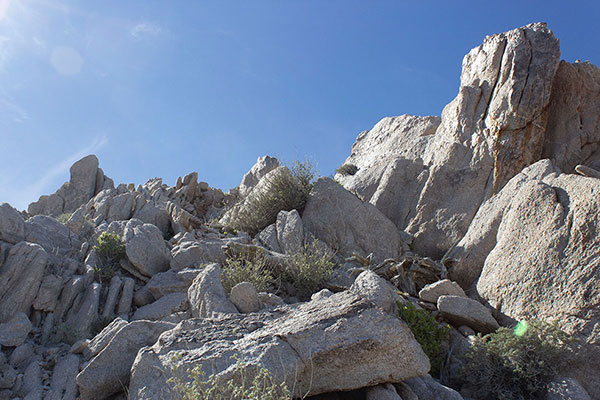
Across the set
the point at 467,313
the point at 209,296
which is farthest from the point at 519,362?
the point at 209,296

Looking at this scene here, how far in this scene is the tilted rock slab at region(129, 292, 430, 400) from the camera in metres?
5.73

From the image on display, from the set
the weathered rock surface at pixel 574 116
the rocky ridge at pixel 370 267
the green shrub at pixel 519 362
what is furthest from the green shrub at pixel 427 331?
the weathered rock surface at pixel 574 116

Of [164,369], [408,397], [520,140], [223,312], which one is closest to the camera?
[164,369]

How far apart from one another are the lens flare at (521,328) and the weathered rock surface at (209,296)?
16.7ft

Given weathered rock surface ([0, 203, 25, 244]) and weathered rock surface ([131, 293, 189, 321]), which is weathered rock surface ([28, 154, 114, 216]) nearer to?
weathered rock surface ([0, 203, 25, 244])

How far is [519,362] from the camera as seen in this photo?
26.2ft

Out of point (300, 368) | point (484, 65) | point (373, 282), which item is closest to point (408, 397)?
point (300, 368)

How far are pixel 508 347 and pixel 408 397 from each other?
2.92 m

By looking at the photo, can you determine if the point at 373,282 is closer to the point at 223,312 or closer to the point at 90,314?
the point at 223,312

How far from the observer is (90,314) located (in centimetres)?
958

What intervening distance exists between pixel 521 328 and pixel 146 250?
871 cm

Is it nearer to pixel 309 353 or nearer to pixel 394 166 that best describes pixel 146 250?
pixel 309 353

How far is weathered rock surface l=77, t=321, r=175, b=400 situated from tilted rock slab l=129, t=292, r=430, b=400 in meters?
0.62

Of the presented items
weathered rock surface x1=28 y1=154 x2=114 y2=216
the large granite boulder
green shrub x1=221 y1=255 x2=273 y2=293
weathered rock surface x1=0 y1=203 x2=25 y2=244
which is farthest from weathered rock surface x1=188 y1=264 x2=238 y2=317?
weathered rock surface x1=28 y1=154 x2=114 y2=216
